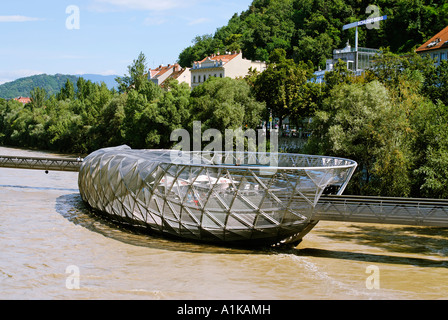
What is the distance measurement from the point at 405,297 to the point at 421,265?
478cm

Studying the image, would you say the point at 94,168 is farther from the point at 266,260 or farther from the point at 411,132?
the point at 411,132

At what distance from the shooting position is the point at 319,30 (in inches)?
4712

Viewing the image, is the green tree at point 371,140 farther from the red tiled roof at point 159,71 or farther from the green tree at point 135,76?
the red tiled roof at point 159,71

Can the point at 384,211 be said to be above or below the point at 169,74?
below

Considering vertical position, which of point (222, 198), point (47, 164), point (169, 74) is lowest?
point (47, 164)

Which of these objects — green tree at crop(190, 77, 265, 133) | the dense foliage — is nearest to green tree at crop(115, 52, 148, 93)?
the dense foliage

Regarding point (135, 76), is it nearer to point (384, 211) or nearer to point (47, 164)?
point (47, 164)

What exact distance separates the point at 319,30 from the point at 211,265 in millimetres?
106130

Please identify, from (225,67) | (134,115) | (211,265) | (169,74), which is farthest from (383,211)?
(169,74)

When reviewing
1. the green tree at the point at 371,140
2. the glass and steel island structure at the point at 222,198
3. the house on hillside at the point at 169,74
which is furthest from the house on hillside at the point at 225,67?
the glass and steel island structure at the point at 222,198

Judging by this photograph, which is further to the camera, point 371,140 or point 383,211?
point 371,140

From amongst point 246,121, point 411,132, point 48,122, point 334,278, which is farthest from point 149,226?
point 48,122

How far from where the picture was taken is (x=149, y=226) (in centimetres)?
2705

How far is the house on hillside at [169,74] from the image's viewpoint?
383 ft
